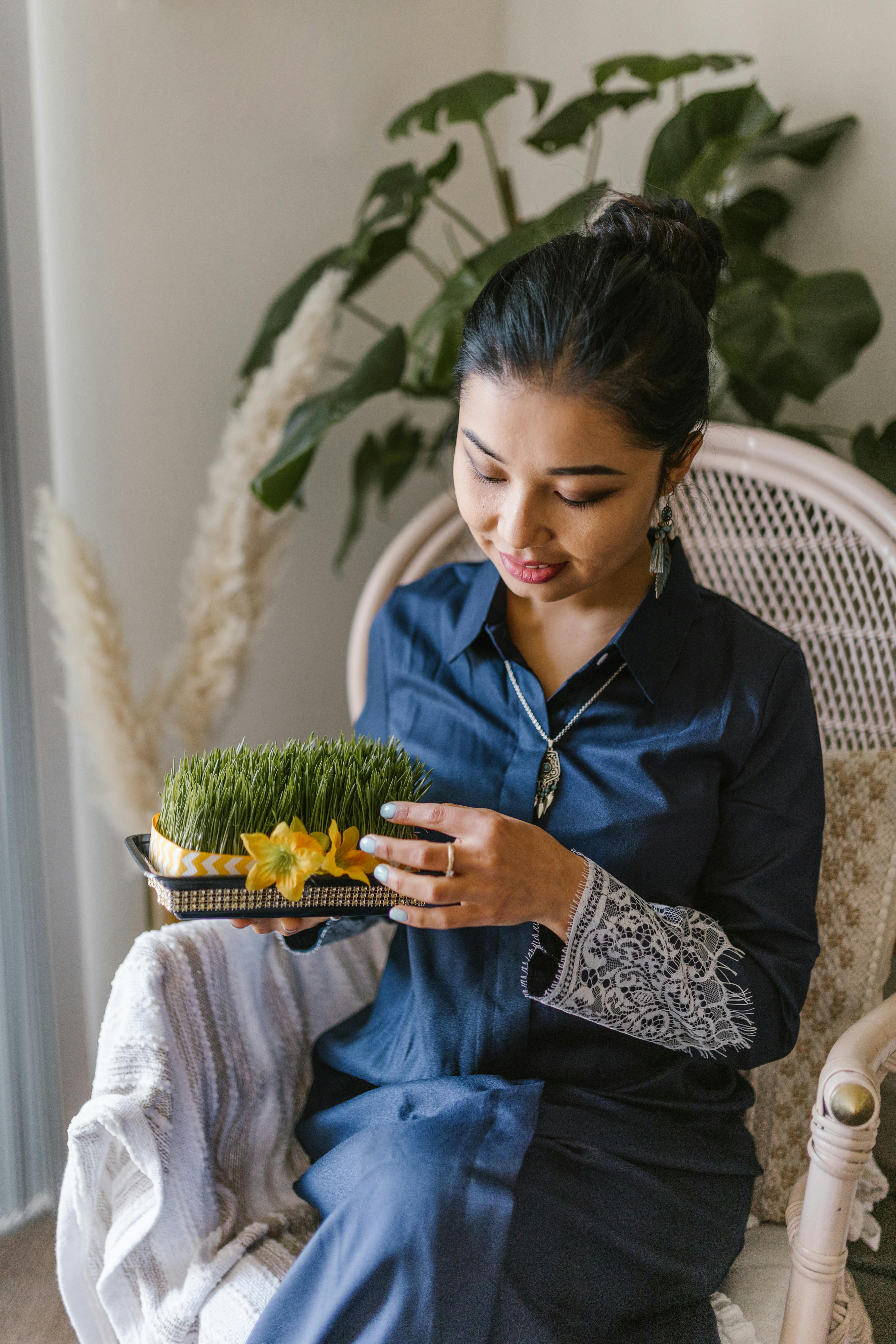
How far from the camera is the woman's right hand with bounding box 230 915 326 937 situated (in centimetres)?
93

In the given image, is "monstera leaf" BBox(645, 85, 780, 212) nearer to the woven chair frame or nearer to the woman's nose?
the woven chair frame

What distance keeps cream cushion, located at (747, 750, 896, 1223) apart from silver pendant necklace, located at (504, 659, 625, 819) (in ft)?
1.06

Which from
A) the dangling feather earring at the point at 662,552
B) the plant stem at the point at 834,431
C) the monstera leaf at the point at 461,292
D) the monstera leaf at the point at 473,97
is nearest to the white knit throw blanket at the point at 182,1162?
the dangling feather earring at the point at 662,552

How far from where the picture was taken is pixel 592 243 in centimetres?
92

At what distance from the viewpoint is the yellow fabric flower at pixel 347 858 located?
2.85 ft

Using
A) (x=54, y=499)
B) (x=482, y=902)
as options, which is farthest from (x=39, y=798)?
(x=482, y=902)

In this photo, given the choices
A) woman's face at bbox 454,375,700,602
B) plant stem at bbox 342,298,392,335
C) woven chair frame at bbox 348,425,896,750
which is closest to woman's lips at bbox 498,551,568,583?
woman's face at bbox 454,375,700,602

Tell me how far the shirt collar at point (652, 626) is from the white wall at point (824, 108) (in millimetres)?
632

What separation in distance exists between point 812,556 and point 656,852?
0.50 meters

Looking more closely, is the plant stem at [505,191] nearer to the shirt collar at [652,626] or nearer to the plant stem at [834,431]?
the plant stem at [834,431]

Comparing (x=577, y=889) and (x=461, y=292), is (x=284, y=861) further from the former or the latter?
(x=461, y=292)

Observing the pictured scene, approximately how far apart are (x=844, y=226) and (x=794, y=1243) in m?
1.35

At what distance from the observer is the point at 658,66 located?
1.46 metres

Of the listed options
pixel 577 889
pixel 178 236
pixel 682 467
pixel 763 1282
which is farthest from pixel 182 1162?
pixel 178 236
